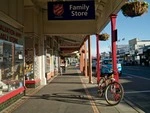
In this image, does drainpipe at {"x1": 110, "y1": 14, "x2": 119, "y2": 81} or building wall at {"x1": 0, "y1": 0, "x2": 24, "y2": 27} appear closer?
building wall at {"x1": 0, "y1": 0, "x2": 24, "y2": 27}

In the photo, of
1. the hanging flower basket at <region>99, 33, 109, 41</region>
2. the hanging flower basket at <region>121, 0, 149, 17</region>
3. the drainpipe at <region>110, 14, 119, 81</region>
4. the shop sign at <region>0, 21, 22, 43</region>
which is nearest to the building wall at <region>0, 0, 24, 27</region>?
the shop sign at <region>0, 21, 22, 43</region>

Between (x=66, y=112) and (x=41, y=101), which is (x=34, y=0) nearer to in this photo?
(x=41, y=101)

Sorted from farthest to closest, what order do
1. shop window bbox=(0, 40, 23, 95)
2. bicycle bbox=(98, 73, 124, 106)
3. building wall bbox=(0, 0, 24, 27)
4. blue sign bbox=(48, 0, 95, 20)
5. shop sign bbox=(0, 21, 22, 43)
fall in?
blue sign bbox=(48, 0, 95, 20) → bicycle bbox=(98, 73, 124, 106) → shop window bbox=(0, 40, 23, 95) → shop sign bbox=(0, 21, 22, 43) → building wall bbox=(0, 0, 24, 27)

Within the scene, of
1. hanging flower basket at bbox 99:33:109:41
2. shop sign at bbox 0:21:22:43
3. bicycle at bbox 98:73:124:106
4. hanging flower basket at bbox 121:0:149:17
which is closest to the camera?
hanging flower basket at bbox 121:0:149:17

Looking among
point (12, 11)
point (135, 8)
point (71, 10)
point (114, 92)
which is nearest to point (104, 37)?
point (71, 10)

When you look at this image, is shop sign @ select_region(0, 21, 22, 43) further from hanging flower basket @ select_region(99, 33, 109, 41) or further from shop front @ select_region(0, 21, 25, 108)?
hanging flower basket @ select_region(99, 33, 109, 41)

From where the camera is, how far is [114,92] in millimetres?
13148

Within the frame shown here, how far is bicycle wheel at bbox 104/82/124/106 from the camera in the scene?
507 inches

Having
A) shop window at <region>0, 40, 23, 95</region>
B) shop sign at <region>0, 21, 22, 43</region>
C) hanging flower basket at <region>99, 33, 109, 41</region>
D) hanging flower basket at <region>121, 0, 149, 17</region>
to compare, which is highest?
hanging flower basket at <region>99, 33, 109, 41</region>

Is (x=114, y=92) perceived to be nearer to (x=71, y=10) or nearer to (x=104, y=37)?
(x=71, y=10)

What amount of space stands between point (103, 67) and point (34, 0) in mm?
17274

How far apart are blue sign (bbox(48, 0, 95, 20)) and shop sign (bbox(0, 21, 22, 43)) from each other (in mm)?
2215

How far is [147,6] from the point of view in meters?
11.6

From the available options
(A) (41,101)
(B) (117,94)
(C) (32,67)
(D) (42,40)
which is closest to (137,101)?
(B) (117,94)
